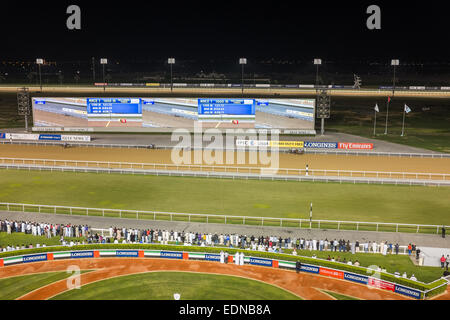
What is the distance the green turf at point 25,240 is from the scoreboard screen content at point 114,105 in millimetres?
30628

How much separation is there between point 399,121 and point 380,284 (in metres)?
52.5

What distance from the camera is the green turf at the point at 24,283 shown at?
700 inches

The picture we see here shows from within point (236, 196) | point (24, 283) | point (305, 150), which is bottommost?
point (24, 283)

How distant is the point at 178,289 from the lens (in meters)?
18.0

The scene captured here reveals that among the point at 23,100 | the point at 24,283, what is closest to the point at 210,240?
the point at 24,283

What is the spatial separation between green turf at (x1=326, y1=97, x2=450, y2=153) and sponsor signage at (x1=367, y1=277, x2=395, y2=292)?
105 feet

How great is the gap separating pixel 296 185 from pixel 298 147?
1311cm

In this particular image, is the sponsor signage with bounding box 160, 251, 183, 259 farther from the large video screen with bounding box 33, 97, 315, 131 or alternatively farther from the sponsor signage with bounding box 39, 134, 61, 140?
the sponsor signage with bounding box 39, 134, 61, 140

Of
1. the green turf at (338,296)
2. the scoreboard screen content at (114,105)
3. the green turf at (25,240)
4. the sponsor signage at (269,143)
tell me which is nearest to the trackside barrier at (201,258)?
the green turf at (338,296)

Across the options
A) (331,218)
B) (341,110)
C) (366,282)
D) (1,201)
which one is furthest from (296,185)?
(341,110)

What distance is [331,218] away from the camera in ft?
86.5

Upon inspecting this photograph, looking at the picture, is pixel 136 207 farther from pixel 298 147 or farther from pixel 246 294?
pixel 298 147

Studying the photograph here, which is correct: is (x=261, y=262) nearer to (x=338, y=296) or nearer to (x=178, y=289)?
(x=338, y=296)

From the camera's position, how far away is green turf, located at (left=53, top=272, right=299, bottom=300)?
17547 millimetres
